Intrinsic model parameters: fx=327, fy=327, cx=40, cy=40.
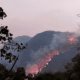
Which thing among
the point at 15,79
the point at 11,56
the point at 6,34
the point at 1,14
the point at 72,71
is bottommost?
the point at 72,71

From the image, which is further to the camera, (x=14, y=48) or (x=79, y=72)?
(x=79, y=72)

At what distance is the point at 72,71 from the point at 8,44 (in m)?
60.0

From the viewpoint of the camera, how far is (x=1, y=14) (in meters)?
20.6

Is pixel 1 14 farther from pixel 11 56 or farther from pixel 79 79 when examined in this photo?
pixel 79 79

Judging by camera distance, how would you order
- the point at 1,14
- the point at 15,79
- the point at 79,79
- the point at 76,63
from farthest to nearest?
the point at 76,63 < the point at 79,79 < the point at 15,79 < the point at 1,14

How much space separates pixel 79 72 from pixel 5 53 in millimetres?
57593

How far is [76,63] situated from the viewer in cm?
7906

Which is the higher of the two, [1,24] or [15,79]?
[1,24]

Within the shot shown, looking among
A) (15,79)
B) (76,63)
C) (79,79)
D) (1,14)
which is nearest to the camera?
(1,14)

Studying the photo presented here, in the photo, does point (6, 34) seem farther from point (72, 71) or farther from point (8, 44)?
point (72, 71)

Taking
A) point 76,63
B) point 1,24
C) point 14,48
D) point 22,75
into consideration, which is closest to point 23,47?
point 14,48

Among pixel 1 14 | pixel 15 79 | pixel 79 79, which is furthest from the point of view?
pixel 79 79

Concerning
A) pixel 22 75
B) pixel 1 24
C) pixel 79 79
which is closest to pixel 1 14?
pixel 1 24

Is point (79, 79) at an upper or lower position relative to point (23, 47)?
lower
